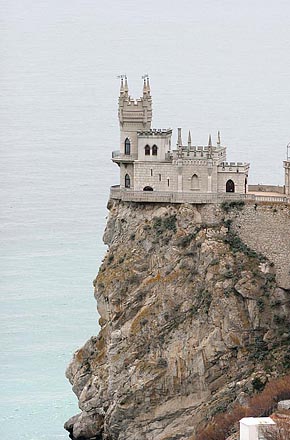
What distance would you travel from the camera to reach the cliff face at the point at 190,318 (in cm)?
8612

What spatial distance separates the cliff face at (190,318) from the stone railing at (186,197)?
0.36 meters

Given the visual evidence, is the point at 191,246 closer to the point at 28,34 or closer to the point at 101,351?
the point at 101,351

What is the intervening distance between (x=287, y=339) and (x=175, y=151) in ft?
32.6

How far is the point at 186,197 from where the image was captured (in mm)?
88312

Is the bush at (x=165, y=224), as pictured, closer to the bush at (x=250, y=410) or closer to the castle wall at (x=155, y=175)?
the castle wall at (x=155, y=175)

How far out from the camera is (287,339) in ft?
282

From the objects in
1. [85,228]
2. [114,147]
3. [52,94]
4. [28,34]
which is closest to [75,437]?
[85,228]

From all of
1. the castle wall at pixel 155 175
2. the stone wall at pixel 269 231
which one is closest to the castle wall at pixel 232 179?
the stone wall at pixel 269 231

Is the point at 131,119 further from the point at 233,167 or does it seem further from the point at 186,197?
the point at 233,167

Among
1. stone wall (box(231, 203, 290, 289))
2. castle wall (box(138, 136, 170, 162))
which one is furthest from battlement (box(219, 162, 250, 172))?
castle wall (box(138, 136, 170, 162))

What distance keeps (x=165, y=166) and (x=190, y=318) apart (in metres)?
7.02

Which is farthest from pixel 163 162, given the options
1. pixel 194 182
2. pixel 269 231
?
pixel 269 231

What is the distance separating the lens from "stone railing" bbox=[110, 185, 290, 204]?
286 ft

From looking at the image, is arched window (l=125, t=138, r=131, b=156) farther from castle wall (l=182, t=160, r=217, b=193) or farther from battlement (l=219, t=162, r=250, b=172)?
battlement (l=219, t=162, r=250, b=172)
